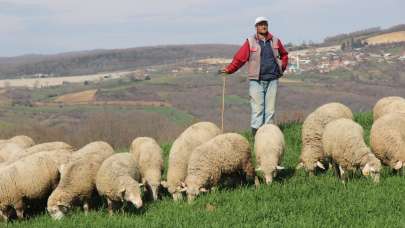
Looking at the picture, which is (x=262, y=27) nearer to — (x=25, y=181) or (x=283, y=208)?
(x=283, y=208)

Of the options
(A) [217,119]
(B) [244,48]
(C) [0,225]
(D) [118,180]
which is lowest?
(A) [217,119]

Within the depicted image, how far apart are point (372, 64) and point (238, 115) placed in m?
46.8

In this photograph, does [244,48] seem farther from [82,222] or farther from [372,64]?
[372,64]

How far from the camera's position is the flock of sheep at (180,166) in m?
10.6

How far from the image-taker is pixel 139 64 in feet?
631

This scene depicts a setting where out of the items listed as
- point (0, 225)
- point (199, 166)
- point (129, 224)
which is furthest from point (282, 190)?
point (0, 225)

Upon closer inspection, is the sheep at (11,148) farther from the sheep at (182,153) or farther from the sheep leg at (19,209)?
the sheep at (182,153)

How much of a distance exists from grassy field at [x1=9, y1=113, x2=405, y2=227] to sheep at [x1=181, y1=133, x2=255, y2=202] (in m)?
0.35

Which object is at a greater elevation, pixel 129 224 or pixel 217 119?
pixel 129 224

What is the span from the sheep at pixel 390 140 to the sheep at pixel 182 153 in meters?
3.87

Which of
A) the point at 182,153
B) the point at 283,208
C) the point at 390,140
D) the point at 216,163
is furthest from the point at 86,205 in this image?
the point at 390,140

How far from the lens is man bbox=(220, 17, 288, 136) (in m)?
15.0

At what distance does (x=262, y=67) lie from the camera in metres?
15.0

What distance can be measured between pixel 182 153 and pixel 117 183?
8.01 ft
